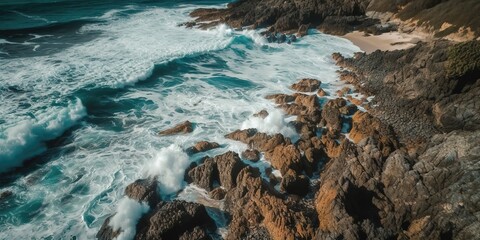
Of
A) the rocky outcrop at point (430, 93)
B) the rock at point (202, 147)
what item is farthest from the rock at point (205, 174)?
the rocky outcrop at point (430, 93)

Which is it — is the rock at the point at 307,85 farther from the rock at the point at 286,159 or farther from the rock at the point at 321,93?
the rock at the point at 286,159

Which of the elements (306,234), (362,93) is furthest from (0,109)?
(362,93)

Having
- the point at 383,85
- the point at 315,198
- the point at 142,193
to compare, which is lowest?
the point at 142,193

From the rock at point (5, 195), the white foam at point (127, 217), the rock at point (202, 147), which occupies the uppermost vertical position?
the rock at point (202, 147)

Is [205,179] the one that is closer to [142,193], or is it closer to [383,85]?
[142,193]

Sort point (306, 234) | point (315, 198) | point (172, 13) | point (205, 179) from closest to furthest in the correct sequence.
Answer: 1. point (306, 234)
2. point (315, 198)
3. point (205, 179)
4. point (172, 13)

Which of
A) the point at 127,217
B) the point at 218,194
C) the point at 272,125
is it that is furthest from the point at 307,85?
the point at 127,217

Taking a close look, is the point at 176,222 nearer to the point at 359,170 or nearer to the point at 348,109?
the point at 359,170

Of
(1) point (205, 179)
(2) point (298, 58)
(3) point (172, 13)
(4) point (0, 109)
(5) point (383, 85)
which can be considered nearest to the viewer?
(1) point (205, 179)
